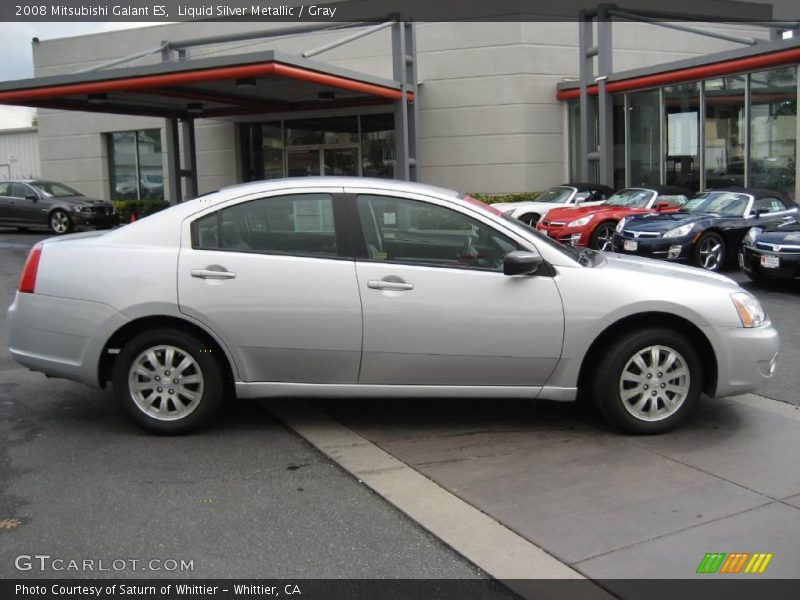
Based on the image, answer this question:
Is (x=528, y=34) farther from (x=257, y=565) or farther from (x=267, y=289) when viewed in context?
(x=257, y=565)

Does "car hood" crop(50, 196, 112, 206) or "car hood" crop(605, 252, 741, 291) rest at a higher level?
"car hood" crop(50, 196, 112, 206)


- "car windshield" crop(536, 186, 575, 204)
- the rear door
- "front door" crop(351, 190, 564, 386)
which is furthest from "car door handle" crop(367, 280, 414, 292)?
"car windshield" crop(536, 186, 575, 204)

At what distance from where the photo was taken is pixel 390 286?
4887 mm

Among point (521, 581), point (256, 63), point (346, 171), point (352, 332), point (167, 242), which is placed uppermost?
point (256, 63)

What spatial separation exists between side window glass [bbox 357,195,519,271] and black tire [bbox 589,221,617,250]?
385 inches

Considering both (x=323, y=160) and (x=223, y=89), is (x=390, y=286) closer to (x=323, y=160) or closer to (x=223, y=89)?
(x=223, y=89)

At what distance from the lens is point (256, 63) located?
15211 millimetres

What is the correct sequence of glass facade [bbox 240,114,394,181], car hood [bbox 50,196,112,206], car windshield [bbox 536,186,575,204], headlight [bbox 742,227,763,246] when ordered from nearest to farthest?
headlight [bbox 742,227,763,246], car windshield [bbox 536,186,575,204], car hood [bbox 50,196,112,206], glass facade [bbox 240,114,394,181]

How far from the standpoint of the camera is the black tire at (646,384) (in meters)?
4.93

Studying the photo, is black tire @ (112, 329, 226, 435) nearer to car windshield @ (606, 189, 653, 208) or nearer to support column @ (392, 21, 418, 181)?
car windshield @ (606, 189, 653, 208)

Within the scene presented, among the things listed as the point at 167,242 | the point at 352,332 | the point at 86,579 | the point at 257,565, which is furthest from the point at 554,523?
the point at 167,242

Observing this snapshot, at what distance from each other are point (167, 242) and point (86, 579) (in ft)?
7.46

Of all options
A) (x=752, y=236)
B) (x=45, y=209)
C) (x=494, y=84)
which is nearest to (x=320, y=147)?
(x=494, y=84)

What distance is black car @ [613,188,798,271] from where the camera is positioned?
1223 centimetres
